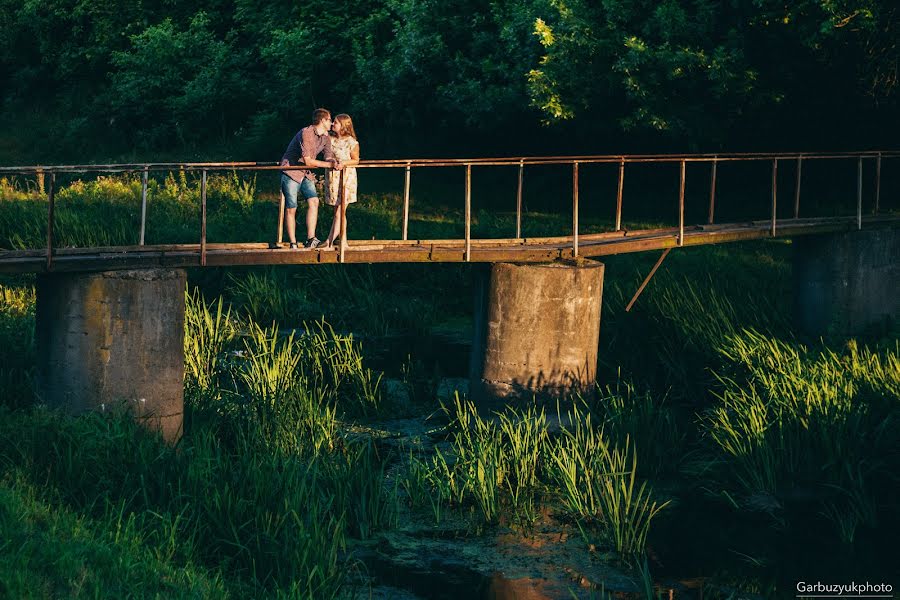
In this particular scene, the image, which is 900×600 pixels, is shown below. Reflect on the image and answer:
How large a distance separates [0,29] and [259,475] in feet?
124

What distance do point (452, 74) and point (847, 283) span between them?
1194 centimetres

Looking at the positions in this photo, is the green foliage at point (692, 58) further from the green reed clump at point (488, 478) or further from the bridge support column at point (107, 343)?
the bridge support column at point (107, 343)

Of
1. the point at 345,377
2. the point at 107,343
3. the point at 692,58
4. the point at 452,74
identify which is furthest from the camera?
the point at 452,74

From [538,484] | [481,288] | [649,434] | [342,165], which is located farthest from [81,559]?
[481,288]

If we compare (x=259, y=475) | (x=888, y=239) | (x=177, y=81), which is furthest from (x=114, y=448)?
(x=177, y=81)

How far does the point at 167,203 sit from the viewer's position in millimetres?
23609

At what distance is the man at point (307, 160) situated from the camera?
44.9 feet

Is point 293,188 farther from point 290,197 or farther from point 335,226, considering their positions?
point 335,226

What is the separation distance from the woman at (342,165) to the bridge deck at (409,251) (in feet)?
1.23

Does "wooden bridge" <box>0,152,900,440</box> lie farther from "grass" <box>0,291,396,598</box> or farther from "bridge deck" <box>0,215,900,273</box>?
"grass" <box>0,291,396,598</box>

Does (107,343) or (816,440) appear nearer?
(816,440)

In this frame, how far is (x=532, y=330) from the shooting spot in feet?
48.3

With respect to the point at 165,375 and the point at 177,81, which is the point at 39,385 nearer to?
the point at 165,375

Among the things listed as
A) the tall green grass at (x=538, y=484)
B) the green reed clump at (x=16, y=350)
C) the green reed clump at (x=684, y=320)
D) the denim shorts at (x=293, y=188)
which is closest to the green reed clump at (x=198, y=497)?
the tall green grass at (x=538, y=484)
